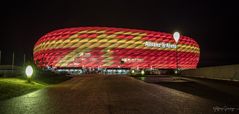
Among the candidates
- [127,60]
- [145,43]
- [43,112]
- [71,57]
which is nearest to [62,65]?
[71,57]

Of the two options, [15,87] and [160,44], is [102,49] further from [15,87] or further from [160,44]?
[15,87]

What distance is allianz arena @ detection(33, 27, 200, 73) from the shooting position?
106 meters

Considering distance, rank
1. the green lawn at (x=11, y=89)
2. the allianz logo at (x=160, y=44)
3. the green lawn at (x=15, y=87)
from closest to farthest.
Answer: the green lawn at (x=11, y=89) < the green lawn at (x=15, y=87) < the allianz logo at (x=160, y=44)

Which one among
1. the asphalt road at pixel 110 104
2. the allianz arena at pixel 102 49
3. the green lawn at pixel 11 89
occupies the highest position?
the allianz arena at pixel 102 49

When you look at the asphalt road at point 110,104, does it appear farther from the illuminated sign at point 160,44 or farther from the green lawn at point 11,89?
the illuminated sign at point 160,44

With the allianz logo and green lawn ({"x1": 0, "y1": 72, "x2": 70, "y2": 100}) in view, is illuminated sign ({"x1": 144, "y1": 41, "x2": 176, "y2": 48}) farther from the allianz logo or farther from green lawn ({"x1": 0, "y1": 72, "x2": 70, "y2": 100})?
green lawn ({"x1": 0, "y1": 72, "x2": 70, "y2": 100})

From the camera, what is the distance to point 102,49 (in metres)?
106

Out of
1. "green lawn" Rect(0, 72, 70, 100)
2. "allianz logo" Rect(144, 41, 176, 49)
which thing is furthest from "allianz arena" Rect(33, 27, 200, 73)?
"green lawn" Rect(0, 72, 70, 100)

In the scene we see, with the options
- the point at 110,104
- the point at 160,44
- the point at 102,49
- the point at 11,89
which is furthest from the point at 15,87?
the point at 160,44

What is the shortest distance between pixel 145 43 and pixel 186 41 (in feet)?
96.4

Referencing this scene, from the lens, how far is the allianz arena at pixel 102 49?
10600 cm

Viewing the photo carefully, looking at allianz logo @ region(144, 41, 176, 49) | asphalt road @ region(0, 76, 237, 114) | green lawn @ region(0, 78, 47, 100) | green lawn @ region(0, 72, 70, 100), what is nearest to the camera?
asphalt road @ region(0, 76, 237, 114)

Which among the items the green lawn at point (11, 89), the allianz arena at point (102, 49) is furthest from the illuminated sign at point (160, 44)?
the green lawn at point (11, 89)

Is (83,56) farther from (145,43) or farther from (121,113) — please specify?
(121,113)
